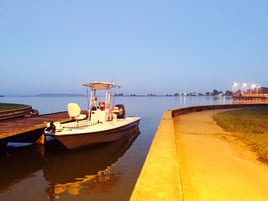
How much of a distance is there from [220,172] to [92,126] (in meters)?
9.32

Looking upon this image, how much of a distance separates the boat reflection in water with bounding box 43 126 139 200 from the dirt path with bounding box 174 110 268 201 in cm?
297

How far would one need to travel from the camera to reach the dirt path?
526 centimetres

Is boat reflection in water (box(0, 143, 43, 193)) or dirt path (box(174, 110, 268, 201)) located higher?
dirt path (box(174, 110, 268, 201))

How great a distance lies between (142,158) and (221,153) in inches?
191

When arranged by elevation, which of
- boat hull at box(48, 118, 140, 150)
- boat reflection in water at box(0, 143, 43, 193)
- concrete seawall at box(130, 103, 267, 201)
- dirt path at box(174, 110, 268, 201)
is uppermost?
concrete seawall at box(130, 103, 267, 201)

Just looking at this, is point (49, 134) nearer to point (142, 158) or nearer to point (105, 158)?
point (105, 158)

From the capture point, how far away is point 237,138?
12258mm

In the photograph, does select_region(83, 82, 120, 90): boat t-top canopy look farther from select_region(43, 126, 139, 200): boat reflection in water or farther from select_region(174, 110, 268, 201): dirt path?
select_region(174, 110, 268, 201): dirt path

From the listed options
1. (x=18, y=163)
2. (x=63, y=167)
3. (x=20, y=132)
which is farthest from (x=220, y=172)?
(x=20, y=132)

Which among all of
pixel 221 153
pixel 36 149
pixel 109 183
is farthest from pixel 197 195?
pixel 36 149

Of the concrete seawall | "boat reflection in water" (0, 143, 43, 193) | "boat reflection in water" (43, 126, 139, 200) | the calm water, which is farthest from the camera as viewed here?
"boat reflection in water" (0, 143, 43, 193)

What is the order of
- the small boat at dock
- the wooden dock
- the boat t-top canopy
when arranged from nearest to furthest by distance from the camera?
the wooden dock, the small boat at dock, the boat t-top canopy

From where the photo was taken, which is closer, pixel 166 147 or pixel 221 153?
pixel 166 147

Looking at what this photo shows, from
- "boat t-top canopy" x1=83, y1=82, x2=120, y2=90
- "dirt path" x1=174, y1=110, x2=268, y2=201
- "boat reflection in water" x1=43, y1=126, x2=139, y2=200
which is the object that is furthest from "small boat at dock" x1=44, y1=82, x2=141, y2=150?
"dirt path" x1=174, y1=110, x2=268, y2=201
